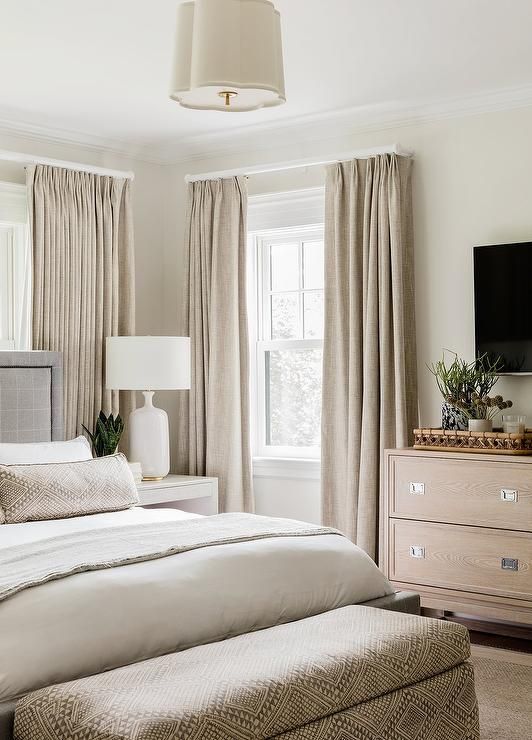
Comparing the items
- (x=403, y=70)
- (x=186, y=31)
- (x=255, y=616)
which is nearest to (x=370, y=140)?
(x=403, y=70)

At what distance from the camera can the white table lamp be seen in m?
5.01

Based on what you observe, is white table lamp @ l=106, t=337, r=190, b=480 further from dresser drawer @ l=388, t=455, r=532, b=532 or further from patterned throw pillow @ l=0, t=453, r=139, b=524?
dresser drawer @ l=388, t=455, r=532, b=532

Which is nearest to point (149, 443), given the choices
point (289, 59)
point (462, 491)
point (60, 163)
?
point (60, 163)

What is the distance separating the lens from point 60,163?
5203mm

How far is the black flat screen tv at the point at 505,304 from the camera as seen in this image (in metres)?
4.54

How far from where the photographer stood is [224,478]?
550 centimetres

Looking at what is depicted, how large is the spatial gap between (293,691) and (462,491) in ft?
7.08

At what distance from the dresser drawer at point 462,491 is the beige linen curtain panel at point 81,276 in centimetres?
185

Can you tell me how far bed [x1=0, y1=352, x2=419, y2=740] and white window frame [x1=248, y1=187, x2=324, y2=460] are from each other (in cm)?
188

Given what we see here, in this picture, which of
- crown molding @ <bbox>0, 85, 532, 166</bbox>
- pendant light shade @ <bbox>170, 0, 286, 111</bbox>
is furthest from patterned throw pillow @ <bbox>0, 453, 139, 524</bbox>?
crown molding @ <bbox>0, 85, 532, 166</bbox>

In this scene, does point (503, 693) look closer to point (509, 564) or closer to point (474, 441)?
point (509, 564)

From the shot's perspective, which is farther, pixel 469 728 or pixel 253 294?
pixel 253 294

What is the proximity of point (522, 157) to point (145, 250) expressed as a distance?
2429 millimetres

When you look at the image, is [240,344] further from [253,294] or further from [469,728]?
[469,728]
